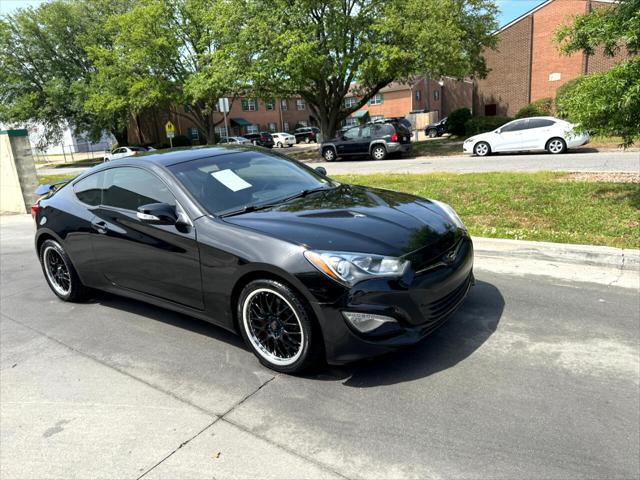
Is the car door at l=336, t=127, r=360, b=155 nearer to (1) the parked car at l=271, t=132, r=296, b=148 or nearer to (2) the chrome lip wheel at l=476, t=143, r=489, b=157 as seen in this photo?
(2) the chrome lip wheel at l=476, t=143, r=489, b=157

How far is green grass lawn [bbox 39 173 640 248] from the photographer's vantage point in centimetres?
625

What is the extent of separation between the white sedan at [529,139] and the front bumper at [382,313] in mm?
16345

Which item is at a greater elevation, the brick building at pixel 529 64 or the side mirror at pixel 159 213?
the brick building at pixel 529 64

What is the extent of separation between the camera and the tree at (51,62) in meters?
42.0

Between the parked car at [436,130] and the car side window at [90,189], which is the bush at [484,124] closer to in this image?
the parked car at [436,130]

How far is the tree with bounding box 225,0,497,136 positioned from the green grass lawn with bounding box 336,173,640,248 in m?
14.1

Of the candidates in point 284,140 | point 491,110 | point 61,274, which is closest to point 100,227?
point 61,274

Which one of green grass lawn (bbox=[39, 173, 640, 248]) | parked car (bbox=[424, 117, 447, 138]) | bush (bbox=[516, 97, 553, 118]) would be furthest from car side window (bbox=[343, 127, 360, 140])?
parked car (bbox=[424, 117, 447, 138])

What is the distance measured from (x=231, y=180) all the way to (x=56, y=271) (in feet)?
8.74

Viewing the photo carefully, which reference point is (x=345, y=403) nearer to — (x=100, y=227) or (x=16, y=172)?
(x=100, y=227)

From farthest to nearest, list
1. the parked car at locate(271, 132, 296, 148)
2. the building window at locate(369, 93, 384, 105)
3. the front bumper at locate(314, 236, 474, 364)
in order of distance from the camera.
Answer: the building window at locate(369, 93, 384, 105)
the parked car at locate(271, 132, 296, 148)
the front bumper at locate(314, 236, 474, 364)

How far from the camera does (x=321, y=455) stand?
8.73 feet

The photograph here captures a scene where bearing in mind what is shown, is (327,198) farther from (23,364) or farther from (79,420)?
(23,364)

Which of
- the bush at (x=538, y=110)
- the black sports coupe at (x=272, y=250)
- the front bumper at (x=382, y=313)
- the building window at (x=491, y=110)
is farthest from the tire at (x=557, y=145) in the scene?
the building window at (x=491, y=110)
